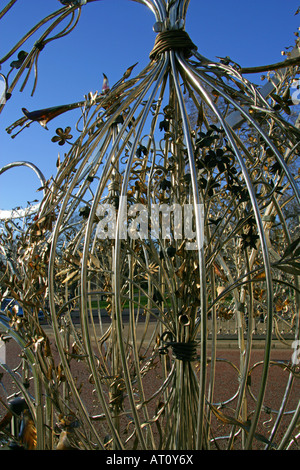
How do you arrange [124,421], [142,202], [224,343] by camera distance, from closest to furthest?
1. [142,202]
2. [124,421]
3. [224,343]

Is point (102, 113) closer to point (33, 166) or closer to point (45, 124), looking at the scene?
point (45, 124)

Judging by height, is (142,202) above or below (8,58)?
below

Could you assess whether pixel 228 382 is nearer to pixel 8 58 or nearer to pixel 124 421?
pixel 124 421

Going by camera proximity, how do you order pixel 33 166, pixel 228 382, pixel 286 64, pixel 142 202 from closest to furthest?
1. pixel 286 64
2. pixel 142 202
3. pixel 33 166
4. pixel 228 382

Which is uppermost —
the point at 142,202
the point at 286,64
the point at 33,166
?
the point at 286,64

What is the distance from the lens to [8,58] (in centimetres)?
95

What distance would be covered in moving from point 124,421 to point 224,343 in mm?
2464

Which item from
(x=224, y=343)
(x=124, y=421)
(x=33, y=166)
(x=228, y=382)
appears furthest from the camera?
(x=224, y=343)

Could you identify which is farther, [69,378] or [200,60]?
[200,60]

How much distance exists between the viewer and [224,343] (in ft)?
15.9
